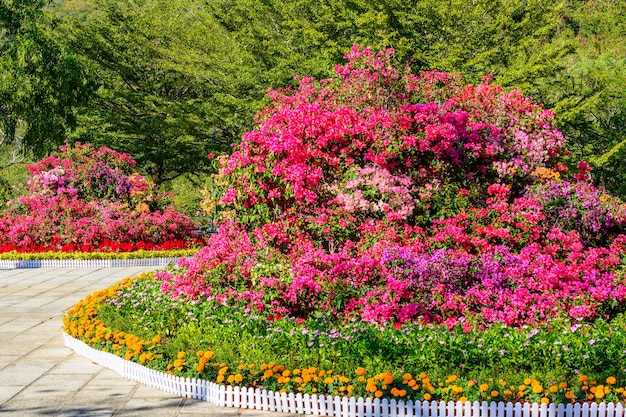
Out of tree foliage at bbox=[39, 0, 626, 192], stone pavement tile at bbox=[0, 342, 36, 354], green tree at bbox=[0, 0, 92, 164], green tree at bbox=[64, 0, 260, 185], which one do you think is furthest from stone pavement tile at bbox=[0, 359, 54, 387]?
green tree at bbox=[64, 0, 260, 185]

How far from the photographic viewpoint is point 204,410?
5.74m

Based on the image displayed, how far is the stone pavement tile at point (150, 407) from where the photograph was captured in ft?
18.5

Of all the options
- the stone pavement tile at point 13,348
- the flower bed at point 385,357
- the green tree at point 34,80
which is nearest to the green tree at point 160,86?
the green tree at point 34,80

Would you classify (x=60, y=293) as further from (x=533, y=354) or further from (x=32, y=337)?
(x=533, y=354)

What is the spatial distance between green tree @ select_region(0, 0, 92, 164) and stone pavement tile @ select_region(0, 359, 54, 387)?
606 inches

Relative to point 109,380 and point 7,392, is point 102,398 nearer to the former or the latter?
point 109,380

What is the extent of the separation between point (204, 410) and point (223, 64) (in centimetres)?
2394

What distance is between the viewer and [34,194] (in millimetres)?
18609

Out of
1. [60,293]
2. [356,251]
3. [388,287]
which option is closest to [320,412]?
[388,287]

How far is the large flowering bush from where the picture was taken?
17.1 meters

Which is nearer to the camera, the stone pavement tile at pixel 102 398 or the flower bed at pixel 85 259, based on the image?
the stone pavement tile at pixel 102 398

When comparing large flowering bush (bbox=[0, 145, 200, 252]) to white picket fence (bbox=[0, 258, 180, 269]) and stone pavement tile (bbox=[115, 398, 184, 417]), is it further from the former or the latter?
stone pavement tile (bbox=[115, 398, 184, 417])

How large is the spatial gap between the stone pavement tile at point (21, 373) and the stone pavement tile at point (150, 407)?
4.48 ft

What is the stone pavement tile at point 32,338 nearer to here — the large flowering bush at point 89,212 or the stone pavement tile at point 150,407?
the stone pavement tile at point 150,407
